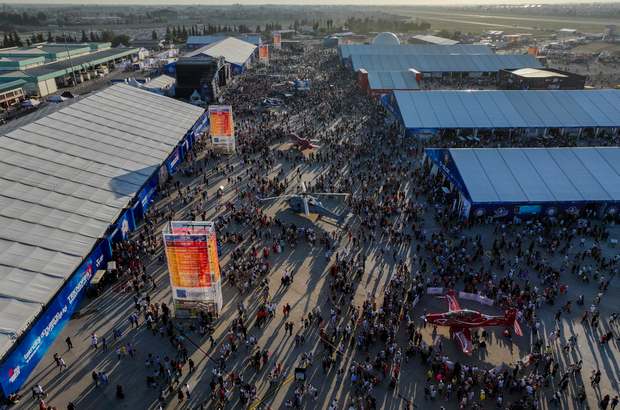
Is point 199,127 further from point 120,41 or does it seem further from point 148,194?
point 120,41

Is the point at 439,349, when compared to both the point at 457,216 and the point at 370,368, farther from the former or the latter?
the point at 457,216

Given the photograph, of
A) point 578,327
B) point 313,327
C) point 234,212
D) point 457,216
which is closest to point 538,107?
point 457,216

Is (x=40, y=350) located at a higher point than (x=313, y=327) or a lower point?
higher

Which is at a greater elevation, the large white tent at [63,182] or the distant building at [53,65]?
the large white tent at [63,182]

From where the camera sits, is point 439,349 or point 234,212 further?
point 234,212

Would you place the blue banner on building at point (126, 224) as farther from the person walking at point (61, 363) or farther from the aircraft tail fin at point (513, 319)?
the aircraft tail fin at point (513, 319)

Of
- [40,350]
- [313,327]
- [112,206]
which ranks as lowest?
[313,327]

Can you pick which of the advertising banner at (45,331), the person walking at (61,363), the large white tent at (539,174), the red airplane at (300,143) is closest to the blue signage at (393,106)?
the red airplane at (300,143)
